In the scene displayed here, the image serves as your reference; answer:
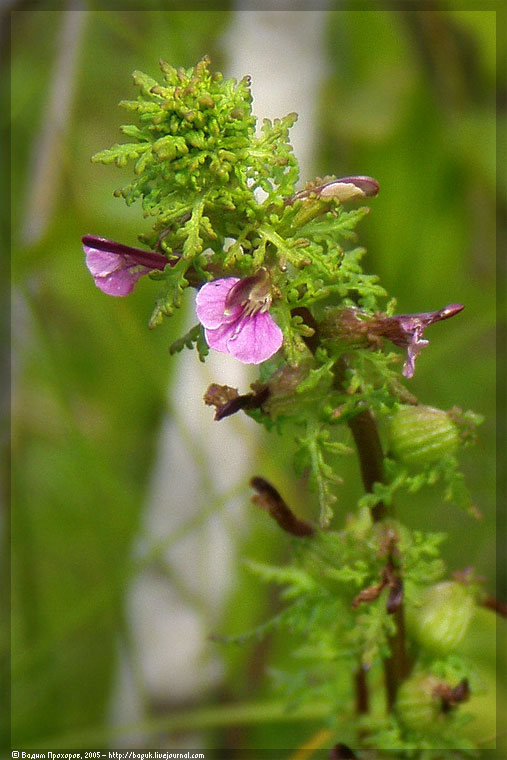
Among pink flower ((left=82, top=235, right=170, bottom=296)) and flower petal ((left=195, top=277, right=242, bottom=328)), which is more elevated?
pink flower ((left=82, top=235, right=170, bottom=296))

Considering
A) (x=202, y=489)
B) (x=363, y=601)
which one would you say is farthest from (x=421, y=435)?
(x=202, y=489)

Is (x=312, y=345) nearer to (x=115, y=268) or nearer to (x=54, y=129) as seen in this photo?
Result: (x=115, y=268)

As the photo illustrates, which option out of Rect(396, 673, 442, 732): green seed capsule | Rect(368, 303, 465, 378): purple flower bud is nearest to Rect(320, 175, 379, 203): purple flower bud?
Rect(368, 303, 465, 378): purple flower bud

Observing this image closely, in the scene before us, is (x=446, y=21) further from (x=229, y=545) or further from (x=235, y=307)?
(x=235, y=307)

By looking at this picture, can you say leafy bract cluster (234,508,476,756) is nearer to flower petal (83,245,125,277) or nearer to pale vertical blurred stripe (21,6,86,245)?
flower petal (83,245,125,277)

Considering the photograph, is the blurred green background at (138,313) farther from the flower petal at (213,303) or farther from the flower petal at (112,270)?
the flower petal at (213,303)

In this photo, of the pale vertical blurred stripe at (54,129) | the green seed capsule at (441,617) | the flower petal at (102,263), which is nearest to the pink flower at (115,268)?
the flower petal at (102,263)
